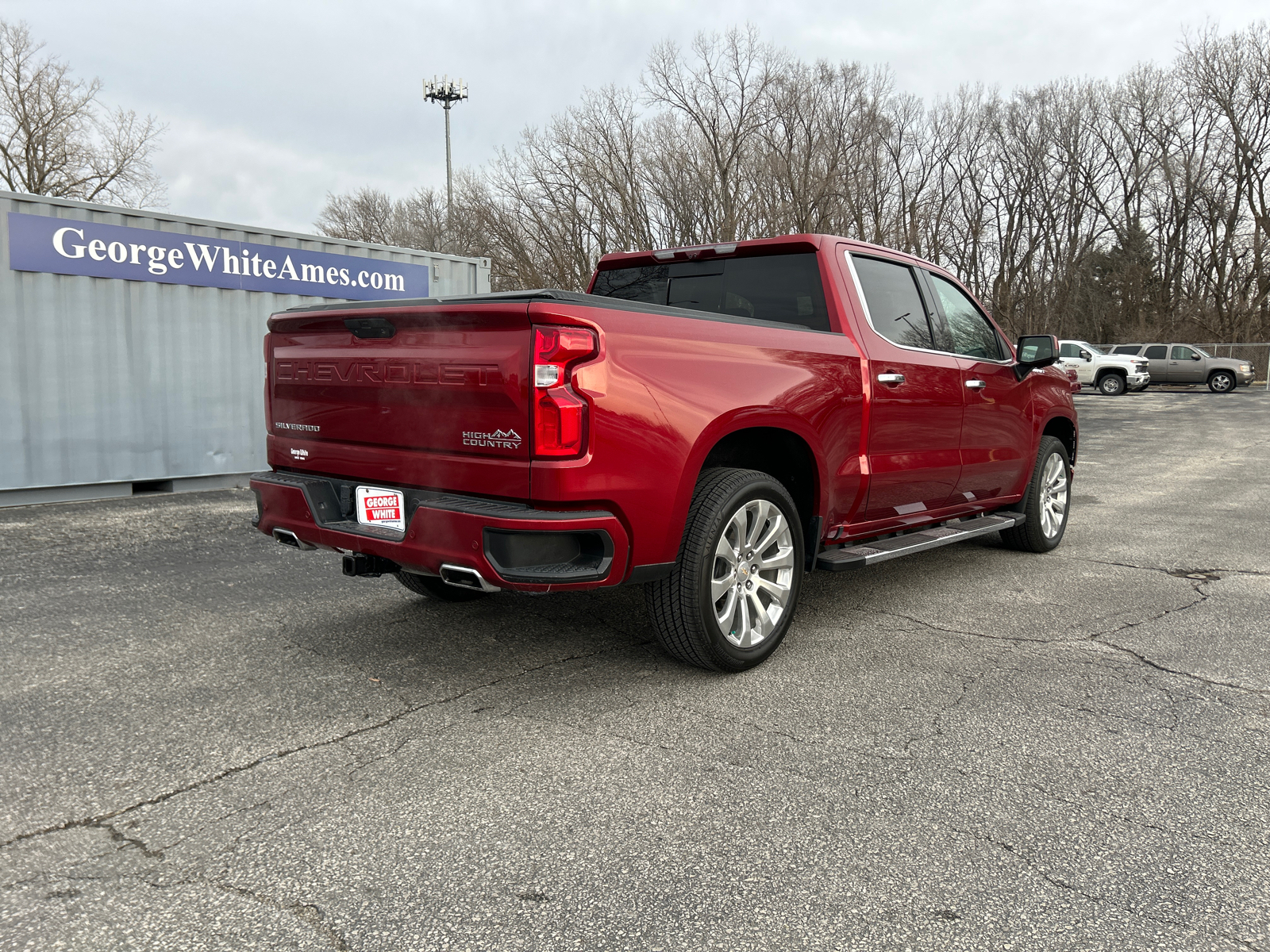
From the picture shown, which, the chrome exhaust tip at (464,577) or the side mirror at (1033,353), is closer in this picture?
the chrome exhaust tip at (464,577)

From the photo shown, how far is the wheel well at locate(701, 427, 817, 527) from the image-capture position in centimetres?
394

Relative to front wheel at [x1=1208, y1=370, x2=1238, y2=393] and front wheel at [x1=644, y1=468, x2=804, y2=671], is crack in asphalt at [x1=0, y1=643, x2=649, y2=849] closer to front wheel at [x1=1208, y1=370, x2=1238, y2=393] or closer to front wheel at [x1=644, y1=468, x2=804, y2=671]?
front wheel at [x1=644, y1=468, x2=804, y2=671]

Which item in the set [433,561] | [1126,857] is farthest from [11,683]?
[1126,857]

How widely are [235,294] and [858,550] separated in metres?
7.82

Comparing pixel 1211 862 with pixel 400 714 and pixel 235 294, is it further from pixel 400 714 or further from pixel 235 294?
pixel 235 294

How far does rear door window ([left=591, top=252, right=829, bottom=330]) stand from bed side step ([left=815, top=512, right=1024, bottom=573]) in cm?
111

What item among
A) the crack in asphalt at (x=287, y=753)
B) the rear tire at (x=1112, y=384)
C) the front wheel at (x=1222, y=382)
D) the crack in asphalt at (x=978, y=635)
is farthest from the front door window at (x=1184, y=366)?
the crack in asphalt at (x=287, y=753)

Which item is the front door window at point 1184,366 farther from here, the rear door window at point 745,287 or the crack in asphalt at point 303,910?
the crack in asphalt at point 303,910

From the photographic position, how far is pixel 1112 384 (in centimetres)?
3219

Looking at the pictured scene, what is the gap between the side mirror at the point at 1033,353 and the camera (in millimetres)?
5758

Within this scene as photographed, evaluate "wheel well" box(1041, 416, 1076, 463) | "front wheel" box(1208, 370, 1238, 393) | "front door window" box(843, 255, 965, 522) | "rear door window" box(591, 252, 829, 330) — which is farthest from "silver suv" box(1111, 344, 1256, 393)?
"rear door window" box(591, 252, 829, 330)

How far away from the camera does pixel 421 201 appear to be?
152ft

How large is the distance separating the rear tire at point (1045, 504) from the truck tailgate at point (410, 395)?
162 inches

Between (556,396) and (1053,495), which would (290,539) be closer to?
(556,396)
